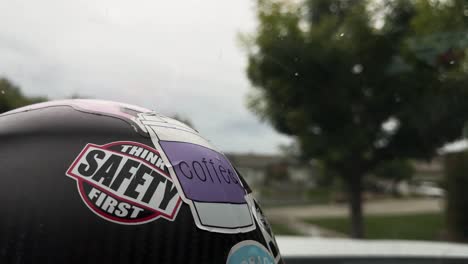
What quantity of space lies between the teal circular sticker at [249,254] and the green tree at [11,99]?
1.24 meters

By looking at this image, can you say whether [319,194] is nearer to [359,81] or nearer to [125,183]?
[359,81]

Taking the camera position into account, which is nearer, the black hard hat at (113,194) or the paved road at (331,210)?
the black hard hat at (113,194)

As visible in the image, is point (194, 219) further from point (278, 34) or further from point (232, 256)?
point (278, 34)

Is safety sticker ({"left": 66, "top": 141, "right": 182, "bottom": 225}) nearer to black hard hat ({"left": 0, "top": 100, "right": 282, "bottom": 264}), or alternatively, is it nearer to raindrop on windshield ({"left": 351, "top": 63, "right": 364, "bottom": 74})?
black hard hat ({"left": 0, "top": 100, "right": 282, "bottom": 264})

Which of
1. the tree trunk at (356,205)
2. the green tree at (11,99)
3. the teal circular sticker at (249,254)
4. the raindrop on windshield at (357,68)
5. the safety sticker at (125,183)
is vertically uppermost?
the raindrop on windshield at (357,68)

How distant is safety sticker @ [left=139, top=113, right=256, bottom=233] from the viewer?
50.1 inches

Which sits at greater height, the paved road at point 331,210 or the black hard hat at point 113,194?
the paved road at point 331,210

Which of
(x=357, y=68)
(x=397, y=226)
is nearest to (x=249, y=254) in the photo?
(x=357, y=68)

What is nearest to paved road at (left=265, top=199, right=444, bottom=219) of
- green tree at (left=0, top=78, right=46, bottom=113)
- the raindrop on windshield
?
the raindrop on windshield

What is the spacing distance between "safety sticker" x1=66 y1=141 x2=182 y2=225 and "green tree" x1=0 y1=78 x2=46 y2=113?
3.48 ft

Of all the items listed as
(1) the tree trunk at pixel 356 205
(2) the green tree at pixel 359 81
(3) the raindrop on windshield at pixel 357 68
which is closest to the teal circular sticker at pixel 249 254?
(2) the green tree at pixel 359 81

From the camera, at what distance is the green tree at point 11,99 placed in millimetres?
2331

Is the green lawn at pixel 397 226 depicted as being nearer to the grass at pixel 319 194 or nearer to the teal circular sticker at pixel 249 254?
the teal circular sticker at pixel 249 254

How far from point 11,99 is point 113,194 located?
1589 mm
